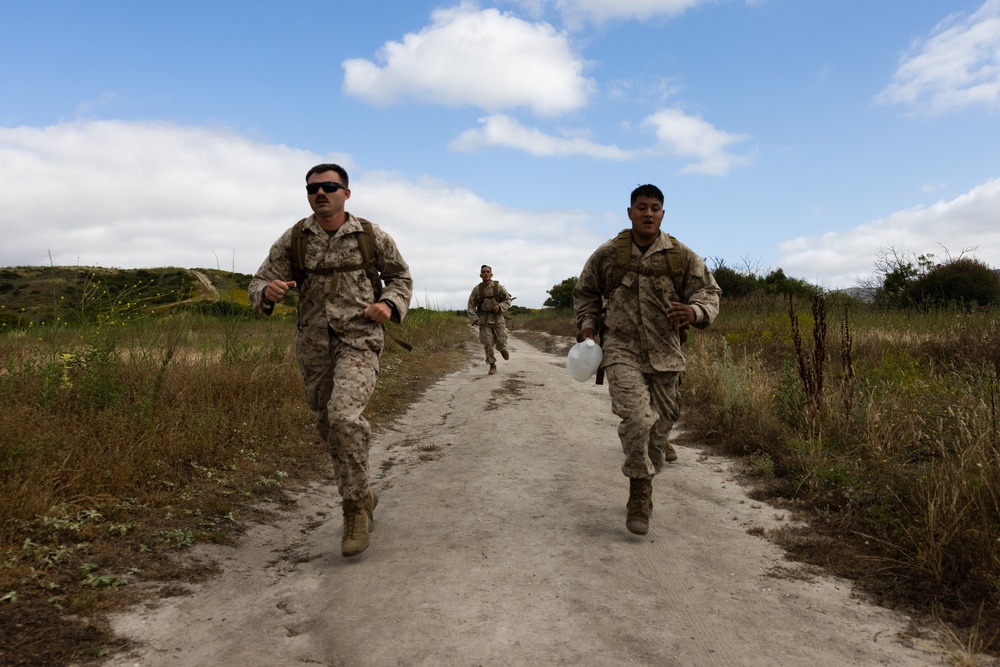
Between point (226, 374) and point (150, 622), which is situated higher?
point (226, 374)

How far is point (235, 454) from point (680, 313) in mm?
3774

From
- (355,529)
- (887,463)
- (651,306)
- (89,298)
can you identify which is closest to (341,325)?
(355,529)

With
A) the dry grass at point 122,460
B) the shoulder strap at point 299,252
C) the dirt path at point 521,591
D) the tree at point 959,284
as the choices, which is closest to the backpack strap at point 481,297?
the dry grass at point 122,460

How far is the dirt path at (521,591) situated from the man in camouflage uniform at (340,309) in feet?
1.69

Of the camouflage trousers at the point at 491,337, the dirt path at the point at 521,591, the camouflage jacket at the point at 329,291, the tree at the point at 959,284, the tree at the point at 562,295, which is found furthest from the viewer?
the tree at the point at 562,295

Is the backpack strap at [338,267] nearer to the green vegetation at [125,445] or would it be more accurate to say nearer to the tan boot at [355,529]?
the tan boot at [355,529]

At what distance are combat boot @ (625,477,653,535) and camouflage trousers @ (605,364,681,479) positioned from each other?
0.19 ft

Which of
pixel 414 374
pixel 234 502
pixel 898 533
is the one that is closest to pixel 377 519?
pixel 234 502

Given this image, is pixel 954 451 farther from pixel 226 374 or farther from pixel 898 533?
pixel 226 374

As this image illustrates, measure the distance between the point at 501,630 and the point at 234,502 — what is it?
267 centimetres

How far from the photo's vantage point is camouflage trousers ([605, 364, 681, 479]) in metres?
4.26

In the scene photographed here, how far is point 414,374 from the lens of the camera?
1235cm

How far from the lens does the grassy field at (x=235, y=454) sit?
325 cm

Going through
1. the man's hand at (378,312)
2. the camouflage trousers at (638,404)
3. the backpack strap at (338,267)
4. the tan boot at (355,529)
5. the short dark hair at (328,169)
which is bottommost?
the tan boot at (355,529)
